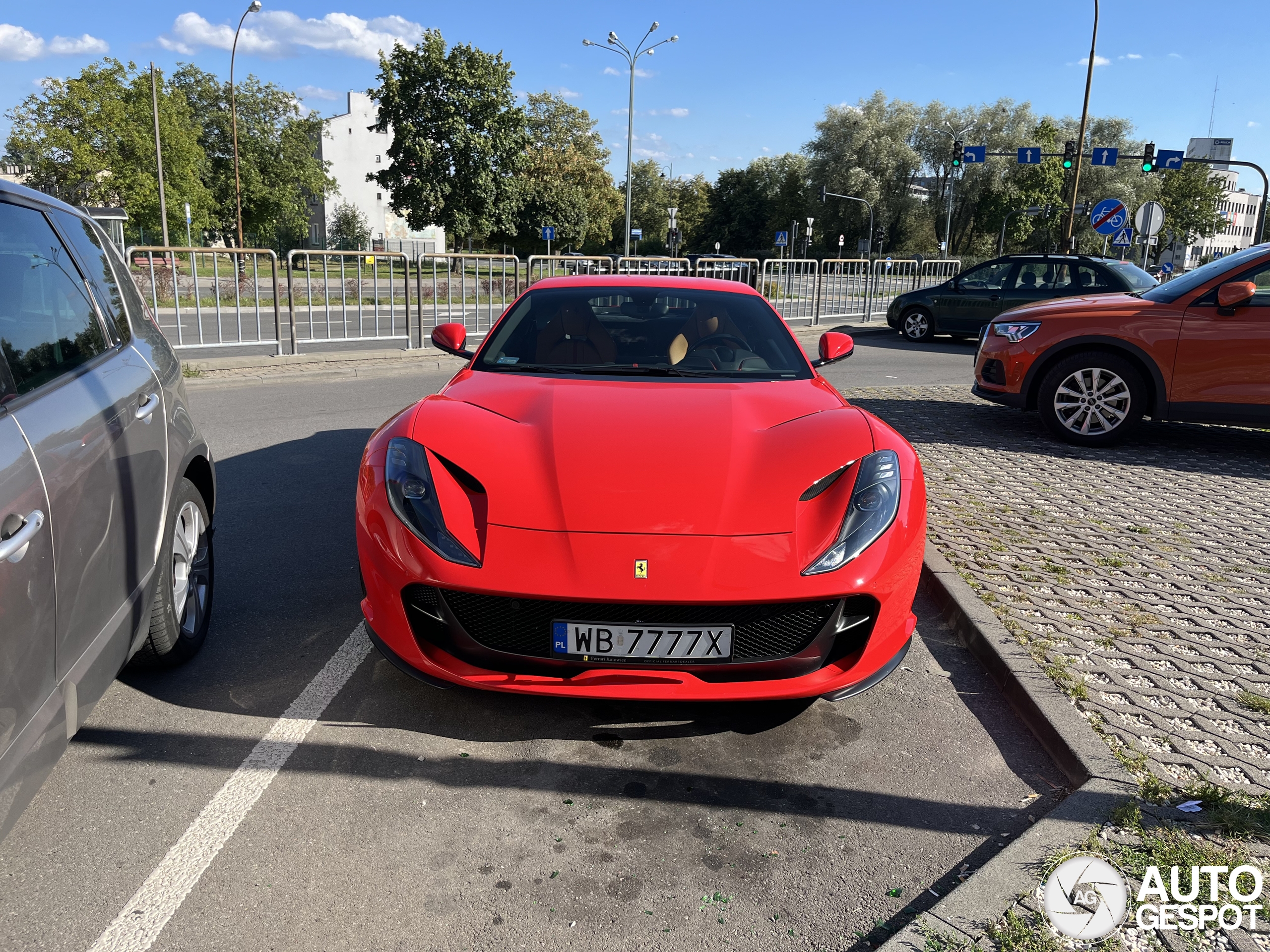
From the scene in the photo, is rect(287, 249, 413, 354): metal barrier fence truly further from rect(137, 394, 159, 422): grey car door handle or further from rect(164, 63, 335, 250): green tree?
rect(164, 63, 335, 250): green tree

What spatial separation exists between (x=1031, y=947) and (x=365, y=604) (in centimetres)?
212

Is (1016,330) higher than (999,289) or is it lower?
lower

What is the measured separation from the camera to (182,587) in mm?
3393

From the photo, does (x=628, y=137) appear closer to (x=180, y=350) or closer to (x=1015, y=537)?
(x=180, y=350)

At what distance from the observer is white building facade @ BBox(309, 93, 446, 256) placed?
3371 inches

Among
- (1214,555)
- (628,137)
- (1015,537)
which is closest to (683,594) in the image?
(1015,537)

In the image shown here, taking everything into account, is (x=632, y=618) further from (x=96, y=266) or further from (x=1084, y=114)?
(x=1084, y=114)

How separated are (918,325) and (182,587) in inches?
666

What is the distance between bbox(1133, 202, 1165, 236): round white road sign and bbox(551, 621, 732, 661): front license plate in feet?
71.4

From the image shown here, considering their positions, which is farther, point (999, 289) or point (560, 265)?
point (999, 289)

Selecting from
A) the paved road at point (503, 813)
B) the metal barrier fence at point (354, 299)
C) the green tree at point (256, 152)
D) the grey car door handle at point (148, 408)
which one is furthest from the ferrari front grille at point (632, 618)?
the green tree at point (256, 152)

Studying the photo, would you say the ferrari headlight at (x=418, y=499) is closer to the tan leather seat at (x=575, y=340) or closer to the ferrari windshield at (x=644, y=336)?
the ferrari windshield at (x=644, y=336)

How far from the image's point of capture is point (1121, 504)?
5965mm
